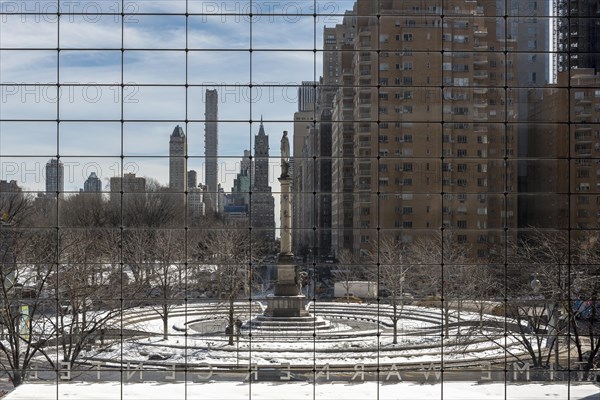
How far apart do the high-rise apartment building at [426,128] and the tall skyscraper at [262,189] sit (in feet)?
4.00

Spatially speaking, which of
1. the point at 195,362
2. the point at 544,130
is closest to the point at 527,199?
the point at 544,130

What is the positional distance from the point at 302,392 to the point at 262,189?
582 centimetres

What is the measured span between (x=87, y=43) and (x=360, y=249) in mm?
6198

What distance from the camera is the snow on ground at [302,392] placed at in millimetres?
6184

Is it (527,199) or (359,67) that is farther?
(527,199)

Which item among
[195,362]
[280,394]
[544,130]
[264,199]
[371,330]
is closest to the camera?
[280,394]

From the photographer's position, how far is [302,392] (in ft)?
20.6

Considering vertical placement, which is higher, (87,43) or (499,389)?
(87,43)

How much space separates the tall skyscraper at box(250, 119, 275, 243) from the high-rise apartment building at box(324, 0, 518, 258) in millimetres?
1221

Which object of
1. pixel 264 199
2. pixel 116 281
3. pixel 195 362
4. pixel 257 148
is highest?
pixel 257 148

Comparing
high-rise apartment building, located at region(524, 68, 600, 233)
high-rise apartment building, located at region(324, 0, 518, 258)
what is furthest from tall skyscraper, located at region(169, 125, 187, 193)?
high-rise apartment building, located at region(524, 68, 600, 233)

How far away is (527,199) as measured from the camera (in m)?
15.1

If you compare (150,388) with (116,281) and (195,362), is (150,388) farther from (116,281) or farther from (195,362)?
(116,281)

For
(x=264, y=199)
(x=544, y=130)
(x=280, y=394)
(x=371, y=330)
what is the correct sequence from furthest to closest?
(x=544, y=130)
(x=371, y=330)
(x=264, y=199)
(x=280, y=394)
